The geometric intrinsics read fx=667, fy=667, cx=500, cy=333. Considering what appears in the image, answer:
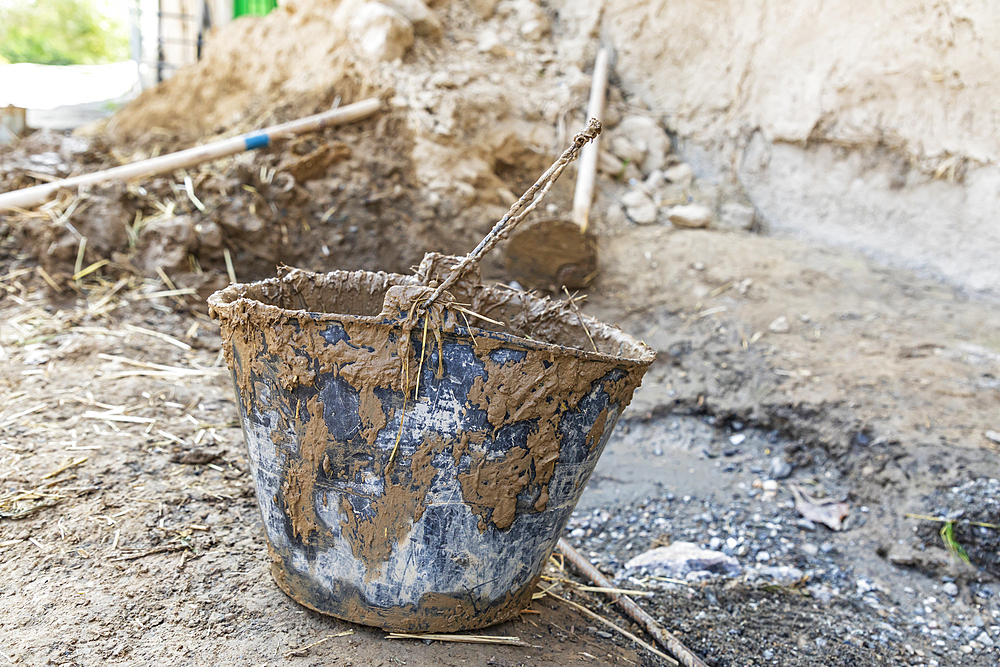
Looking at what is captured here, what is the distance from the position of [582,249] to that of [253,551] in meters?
3.32

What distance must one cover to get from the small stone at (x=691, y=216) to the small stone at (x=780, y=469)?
2618mm

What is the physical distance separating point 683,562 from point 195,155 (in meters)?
4.26

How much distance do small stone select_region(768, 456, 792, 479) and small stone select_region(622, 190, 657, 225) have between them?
2685 mm

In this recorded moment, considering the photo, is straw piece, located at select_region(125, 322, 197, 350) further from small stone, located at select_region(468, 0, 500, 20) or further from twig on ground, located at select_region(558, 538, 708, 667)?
small stone, located at select_region(468, 0, 500, 20)

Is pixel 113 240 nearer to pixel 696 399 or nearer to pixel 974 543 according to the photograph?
pixel 696 399

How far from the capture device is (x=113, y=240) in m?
4.29

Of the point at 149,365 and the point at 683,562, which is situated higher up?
the point at 149,365

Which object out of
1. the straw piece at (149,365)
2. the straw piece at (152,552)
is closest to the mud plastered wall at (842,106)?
the straw piece at (149,365)

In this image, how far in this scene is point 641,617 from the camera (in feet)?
7.14

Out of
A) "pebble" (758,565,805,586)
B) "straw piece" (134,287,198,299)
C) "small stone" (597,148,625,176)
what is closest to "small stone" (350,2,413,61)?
"small stone" (597,148,625,176)

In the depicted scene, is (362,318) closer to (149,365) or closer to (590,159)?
(149,365)

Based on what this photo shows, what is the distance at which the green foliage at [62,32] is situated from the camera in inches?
770

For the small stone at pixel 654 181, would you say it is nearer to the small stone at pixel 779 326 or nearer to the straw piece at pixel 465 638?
the small stone at pixel 779 326

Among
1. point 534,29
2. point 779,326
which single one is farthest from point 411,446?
point 534,29
